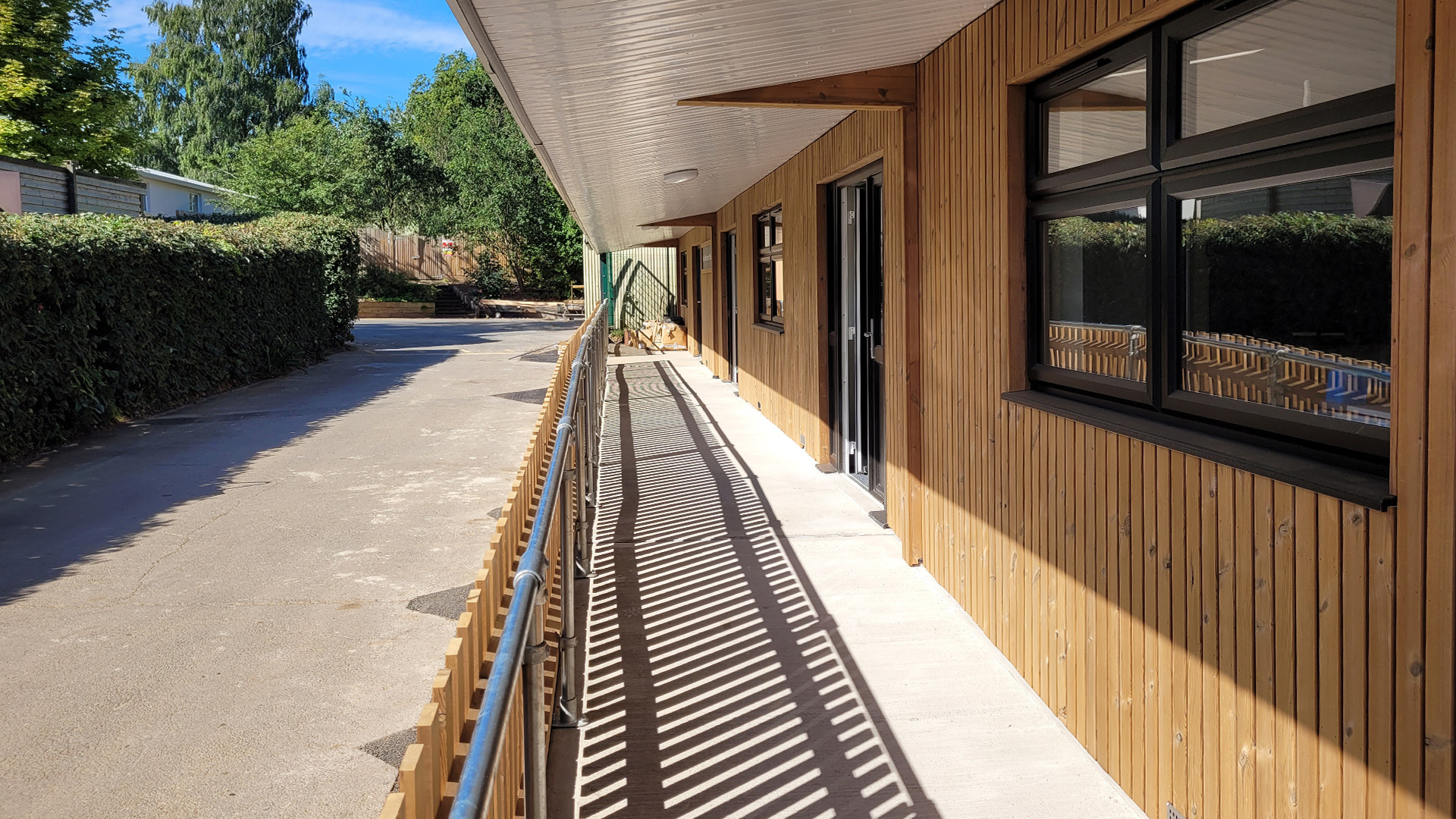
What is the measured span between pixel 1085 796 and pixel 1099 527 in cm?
77

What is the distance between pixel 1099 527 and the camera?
3258mm

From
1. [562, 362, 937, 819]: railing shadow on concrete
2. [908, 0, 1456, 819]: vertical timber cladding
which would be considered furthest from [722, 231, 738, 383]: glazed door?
[908, 0, 1456, 819]: vertical timber cladding

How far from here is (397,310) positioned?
1420 inches

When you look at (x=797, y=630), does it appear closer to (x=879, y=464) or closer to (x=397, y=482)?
(x=879, y=464)

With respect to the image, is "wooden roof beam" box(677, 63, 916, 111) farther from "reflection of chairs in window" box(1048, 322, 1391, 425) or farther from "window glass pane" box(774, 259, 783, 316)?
"window glass pane" box(774, 259, 783, 316)

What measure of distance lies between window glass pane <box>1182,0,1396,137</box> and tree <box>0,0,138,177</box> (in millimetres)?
26771

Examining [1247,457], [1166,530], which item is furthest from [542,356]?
[1247,457]

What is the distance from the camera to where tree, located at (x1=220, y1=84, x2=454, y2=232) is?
1635 inches

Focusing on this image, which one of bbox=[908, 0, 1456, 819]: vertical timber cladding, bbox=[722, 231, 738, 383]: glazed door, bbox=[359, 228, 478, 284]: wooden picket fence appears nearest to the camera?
bbox=[908, 0, 1456, 819]: vertical timber cladding

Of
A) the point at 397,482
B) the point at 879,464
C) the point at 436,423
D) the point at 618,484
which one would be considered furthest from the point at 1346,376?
the point at 436,423

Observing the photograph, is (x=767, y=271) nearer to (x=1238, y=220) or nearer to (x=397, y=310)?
(x=1238, y=220)

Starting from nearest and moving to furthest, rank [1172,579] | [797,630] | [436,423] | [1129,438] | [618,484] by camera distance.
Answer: [1172,579], [1129,438], [797,630], [618,484], [436,423]

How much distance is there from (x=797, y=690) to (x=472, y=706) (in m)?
2.05

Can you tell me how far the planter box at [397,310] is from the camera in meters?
35.9
